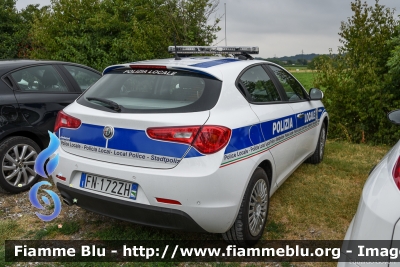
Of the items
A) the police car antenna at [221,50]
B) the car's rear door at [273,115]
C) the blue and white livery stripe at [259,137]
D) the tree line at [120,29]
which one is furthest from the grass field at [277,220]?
the tree line at [120,29]

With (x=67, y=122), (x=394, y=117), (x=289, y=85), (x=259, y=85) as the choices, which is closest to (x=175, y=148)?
(x=67, y=122)

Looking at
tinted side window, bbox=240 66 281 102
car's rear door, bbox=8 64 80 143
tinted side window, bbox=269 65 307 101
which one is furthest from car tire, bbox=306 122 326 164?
car's rear door, bbox=8 64 80 143

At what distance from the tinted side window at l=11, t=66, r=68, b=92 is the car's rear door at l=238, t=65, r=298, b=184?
2.65 m

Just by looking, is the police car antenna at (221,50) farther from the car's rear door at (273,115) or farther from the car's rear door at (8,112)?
the car's rear door at (8,112)

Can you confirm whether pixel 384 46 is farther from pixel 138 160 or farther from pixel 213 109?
pixel 138 160

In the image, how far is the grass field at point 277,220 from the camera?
3416mm

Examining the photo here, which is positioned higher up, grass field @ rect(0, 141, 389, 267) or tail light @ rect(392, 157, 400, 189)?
tail light @ rect(392, 157, 400, 189)

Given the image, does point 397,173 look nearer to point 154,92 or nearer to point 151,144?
point 151,144

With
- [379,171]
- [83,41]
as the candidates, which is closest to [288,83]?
[379,171]

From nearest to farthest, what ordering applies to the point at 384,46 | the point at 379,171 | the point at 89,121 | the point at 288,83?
→ 1. the point at 379,171
2. the point at 89,121
3. the point at 288,83
4. the point at 384,46

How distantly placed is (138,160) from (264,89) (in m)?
1.61

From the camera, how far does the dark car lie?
423 cm

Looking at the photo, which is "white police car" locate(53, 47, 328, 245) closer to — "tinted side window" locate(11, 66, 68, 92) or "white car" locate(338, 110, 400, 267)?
"white car" locate(338, 110, 400, 267)

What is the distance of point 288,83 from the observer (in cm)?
450
